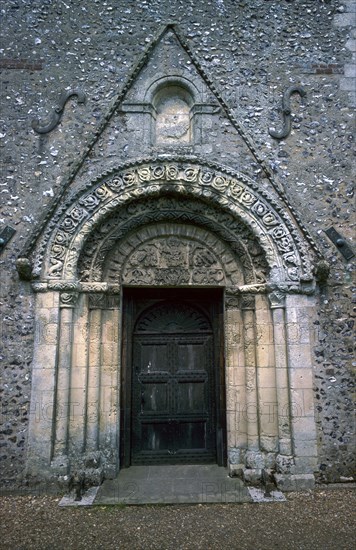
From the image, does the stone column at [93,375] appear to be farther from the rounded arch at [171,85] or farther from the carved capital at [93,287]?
the rounded arch at [171,85]

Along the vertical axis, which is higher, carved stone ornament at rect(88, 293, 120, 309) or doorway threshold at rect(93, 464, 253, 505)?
carved stone ornament at rect(88, 293, 120, 309)

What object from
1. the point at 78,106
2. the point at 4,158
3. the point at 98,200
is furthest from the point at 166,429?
the point at 78,106

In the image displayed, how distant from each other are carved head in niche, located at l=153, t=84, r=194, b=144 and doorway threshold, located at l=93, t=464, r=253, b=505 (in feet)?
14.6

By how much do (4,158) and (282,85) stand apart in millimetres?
3936

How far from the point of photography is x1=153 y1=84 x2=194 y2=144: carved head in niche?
5609 mm

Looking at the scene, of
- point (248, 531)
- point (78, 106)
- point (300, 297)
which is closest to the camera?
point (248, 531)

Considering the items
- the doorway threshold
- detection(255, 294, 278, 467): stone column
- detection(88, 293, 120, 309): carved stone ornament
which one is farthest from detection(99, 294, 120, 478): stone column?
detection(255, 294, 278, 467): stone column

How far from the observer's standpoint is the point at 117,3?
5695mm

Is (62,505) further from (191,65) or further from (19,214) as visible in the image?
(191,65)

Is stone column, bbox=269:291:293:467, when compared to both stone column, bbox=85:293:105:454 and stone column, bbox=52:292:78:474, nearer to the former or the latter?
stone column, bbox=85:293:105:454

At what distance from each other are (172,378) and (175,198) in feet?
8.20

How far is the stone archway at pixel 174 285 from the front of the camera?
4656mm

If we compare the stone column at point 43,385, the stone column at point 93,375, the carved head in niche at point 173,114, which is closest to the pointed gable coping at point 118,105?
the carved head in niche at point 173,114

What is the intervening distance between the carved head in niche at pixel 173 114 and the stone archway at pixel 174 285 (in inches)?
26.0
